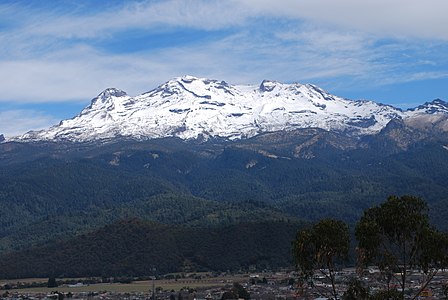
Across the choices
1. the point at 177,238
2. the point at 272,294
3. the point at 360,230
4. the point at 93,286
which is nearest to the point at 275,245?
the point at 177,238

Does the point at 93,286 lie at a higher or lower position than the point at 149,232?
lower

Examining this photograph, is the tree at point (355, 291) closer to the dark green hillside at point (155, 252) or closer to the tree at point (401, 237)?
the tree at point (401, 237)

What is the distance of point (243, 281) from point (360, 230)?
10037 cm

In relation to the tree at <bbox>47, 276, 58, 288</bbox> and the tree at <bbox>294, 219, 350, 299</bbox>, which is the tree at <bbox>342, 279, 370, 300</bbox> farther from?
the tree at <bbox>47, 276, 58, 288</bbox>

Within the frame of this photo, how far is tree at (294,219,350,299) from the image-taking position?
3381 cm

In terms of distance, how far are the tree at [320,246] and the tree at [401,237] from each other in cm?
77

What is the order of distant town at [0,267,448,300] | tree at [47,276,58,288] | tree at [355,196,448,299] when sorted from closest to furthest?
tree at [355,196,448,299] < distant town at [0,267,448,300] < tree at [47,276,58,288]

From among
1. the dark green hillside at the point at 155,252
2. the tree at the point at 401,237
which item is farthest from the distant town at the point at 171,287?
the tree at the point at 401,237

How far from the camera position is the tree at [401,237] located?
33281 mm

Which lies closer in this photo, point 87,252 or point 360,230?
point 360,230

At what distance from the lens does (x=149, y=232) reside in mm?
165875

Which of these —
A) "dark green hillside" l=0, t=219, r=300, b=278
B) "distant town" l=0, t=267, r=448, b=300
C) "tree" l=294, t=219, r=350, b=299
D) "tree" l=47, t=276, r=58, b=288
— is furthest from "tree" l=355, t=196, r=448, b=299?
"dark green hillside" l=0, t=219, r=300, b=278

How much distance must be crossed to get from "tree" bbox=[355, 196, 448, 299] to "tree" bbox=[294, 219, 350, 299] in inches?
30.2

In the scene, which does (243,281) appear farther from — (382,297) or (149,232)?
(382,297)
